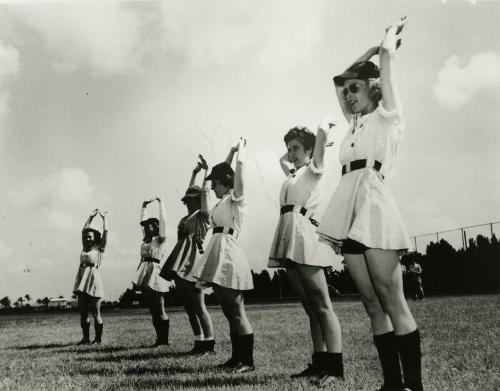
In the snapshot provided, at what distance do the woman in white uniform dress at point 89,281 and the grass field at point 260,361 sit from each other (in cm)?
36

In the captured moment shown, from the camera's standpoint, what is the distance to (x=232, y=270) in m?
3.90

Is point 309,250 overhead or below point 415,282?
overhead

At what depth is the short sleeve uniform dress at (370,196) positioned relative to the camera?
2398mm

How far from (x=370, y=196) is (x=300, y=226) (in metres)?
1.05

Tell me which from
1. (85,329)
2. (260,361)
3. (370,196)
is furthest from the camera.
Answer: (85,329)

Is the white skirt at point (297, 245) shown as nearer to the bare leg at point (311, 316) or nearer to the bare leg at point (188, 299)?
the bare leg at point (311, 316)

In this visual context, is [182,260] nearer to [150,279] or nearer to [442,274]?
[150,279]

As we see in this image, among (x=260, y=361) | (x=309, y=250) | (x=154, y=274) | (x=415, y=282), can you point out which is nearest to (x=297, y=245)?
(x=309, y=250)

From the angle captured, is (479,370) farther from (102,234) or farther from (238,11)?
(102,234)

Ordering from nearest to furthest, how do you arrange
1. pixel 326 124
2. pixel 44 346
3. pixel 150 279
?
pixel 326 124
pixel 150 279
pixel 44 346

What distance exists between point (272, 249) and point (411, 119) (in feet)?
5.65

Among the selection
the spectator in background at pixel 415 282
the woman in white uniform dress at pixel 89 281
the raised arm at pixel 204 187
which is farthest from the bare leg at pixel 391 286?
the spectator in background at pixel 415 282

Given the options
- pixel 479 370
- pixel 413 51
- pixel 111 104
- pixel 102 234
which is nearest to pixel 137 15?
pixel 111 104

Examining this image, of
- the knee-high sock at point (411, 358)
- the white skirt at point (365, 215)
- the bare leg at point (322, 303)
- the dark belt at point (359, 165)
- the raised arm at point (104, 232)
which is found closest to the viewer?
the knee-high sock at point (411, 358)
